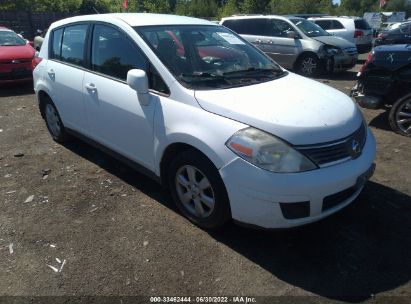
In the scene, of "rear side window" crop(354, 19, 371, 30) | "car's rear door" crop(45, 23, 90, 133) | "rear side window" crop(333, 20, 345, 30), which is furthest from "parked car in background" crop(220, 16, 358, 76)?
"car's rear door" crop(45, 23, 90, 133)

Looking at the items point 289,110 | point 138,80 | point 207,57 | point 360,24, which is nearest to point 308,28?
point 360,24

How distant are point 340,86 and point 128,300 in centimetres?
837

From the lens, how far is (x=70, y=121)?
4629 millimetres

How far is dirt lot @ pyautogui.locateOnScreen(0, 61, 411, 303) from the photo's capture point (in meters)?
2.66

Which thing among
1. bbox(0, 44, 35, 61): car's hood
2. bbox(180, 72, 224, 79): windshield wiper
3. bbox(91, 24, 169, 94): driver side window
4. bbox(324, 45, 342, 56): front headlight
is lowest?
bbox(324, 45, 342, 56): front headlight

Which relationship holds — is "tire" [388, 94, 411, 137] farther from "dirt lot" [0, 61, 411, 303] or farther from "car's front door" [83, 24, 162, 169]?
"car's front door" [83, 24, 162, 169]

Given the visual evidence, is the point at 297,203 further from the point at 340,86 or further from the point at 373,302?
the point at 340,86

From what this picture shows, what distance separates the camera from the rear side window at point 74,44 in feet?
13.8

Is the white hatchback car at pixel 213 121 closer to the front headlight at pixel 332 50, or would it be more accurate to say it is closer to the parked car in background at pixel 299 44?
the parked car in background at pixel 299 44

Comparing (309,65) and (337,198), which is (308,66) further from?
(337,198)

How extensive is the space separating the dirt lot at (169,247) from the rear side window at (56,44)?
1.57m

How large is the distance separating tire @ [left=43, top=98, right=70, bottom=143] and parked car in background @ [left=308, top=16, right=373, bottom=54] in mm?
11933

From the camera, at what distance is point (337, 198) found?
2893 mm

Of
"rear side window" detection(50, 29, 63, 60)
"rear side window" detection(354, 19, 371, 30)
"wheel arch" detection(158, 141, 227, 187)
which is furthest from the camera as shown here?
"rear side window" detection(354, 19, 371, 30)
